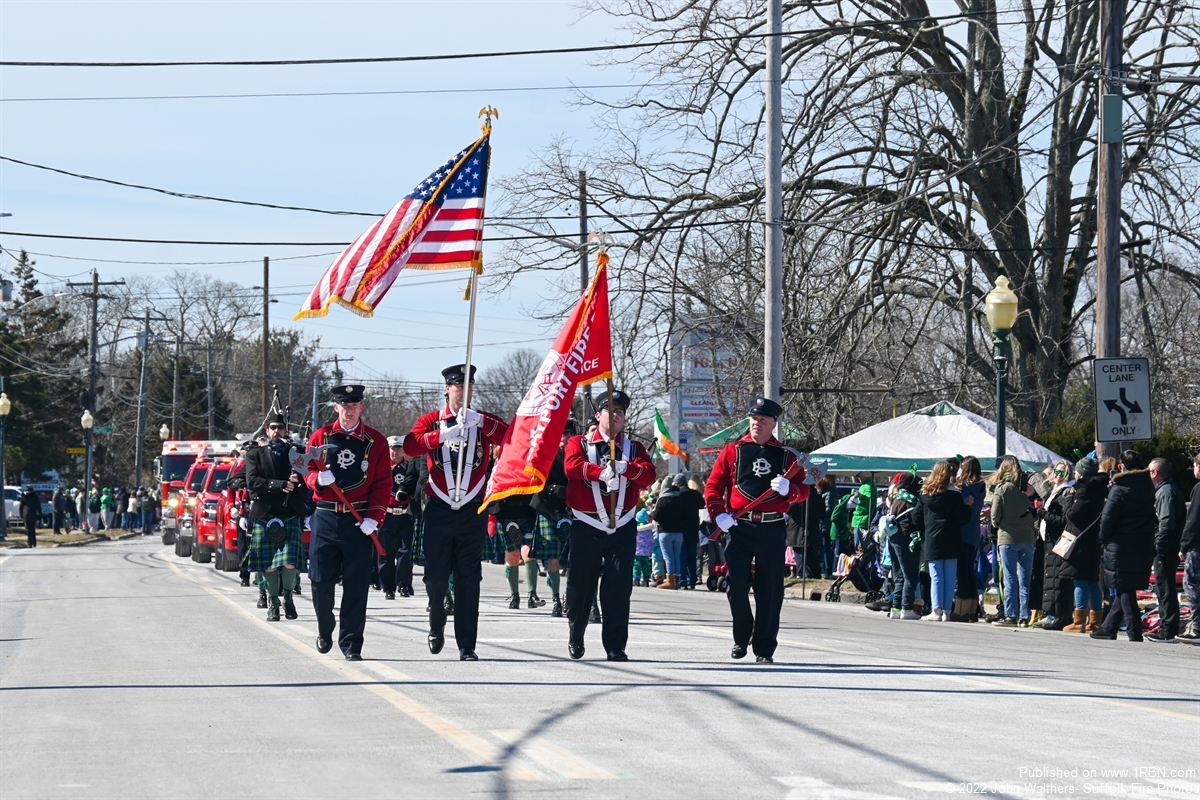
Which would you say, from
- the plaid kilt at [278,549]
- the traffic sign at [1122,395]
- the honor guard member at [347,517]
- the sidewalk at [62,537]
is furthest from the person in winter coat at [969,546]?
the sidewalk at [62,537]

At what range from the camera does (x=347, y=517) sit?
37.0ft

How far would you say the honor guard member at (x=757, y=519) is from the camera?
1132cm

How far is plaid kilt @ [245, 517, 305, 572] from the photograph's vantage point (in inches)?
594

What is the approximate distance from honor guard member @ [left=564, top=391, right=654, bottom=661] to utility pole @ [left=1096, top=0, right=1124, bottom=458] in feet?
29.5

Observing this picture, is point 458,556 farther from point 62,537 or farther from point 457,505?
point 62,537

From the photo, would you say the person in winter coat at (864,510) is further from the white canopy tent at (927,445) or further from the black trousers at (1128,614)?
the black trousers at (1128,614)

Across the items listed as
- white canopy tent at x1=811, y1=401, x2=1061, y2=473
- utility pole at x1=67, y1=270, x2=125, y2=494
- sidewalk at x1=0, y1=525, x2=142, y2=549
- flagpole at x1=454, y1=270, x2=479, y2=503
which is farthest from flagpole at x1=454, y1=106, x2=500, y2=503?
utility pole at x1=67, y1=270, x2=125, y2=494

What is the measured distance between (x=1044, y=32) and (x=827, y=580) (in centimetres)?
1082

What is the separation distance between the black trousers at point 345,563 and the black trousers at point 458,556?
49cm

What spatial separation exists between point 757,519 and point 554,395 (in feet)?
5.84

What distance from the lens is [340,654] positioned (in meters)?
11.8

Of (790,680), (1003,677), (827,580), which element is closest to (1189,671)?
(1003,677)

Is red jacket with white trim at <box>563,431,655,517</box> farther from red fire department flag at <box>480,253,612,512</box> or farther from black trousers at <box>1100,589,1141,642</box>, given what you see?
black trousers at <box>1100,589,1141,642</box>

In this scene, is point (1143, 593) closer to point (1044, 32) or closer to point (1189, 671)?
point (1189, 671)
